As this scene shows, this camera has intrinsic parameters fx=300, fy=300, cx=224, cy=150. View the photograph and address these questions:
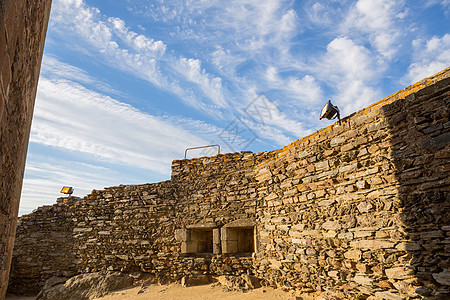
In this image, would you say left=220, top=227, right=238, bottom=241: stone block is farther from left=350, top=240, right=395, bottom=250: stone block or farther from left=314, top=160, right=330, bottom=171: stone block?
left=350, top=240, right=395, bottom=250: stone block

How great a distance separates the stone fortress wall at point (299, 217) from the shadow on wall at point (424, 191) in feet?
0.04

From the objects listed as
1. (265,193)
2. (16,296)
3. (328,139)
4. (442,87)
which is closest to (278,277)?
(265,193)

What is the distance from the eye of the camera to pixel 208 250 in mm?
8281

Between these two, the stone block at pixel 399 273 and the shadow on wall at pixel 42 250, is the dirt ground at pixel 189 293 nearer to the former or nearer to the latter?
the stone block at pixel 399 273

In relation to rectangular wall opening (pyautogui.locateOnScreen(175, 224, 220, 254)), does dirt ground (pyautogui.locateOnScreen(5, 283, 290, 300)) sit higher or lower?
lower

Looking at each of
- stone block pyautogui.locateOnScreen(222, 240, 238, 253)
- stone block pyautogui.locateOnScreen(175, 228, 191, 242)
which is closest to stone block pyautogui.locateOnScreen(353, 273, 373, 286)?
stone block pyautogui.locateOnScreen(222, 240, 238, 253)

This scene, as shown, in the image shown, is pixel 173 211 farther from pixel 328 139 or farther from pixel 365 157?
pixel 365 157

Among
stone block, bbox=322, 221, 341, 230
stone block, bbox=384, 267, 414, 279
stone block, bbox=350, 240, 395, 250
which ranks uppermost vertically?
stone block, bbox=322, 221, 341, 230

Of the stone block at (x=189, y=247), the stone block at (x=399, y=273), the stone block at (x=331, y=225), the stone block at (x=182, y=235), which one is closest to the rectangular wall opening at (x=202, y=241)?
the stone block at (x=189, y=247)

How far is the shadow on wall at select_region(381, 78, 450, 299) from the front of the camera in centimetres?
378

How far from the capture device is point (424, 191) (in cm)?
400

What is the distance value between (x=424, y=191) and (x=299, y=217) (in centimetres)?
242

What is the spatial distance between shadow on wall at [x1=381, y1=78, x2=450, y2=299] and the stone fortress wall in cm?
1

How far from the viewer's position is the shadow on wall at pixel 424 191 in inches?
149
